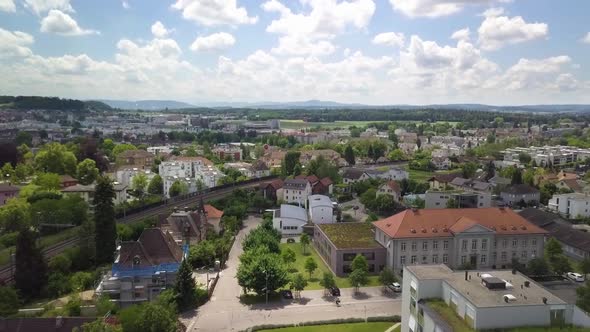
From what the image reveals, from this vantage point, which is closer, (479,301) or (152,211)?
(479,301)

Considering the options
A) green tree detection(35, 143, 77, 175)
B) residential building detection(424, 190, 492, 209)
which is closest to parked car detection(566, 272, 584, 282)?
residential building detection(424, 190, 492, 209)

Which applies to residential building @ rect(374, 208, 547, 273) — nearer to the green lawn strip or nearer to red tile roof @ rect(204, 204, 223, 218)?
red tile roof @ rect(204, 204, 223, 218)

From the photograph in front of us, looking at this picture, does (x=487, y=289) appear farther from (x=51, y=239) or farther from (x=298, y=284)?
(x=51, y=239)

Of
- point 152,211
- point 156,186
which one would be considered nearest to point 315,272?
point 152,211

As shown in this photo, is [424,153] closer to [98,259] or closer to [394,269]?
[394,269]

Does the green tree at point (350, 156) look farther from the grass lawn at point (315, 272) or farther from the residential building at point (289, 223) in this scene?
the grass lawn at point (315, 272)

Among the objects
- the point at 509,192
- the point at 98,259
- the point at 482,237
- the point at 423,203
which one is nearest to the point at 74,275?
the point at 98,259

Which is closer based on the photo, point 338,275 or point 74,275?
point 74,275

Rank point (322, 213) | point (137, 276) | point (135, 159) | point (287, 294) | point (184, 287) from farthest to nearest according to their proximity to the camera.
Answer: point (135, 159), point (322, 213), point (287, 294), point (137, 276), point (184, 287)
